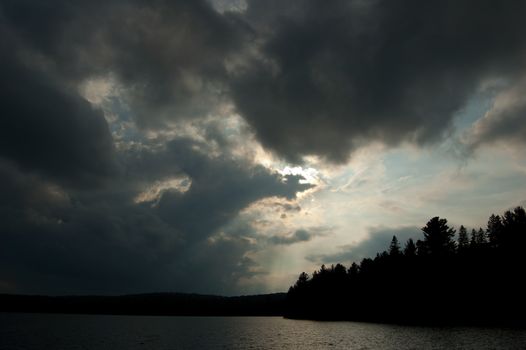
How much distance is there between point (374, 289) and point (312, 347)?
240 feet

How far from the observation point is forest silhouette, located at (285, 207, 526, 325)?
84.4m

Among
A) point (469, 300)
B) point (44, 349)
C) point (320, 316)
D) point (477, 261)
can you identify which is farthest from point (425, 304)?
point (44, 349)

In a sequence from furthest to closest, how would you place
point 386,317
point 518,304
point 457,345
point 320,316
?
1. point 320,316
2. point 386,317
3. point 518,304
4. point 457,345

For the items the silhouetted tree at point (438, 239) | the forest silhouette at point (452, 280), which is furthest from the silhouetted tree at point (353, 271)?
the silhouetted tree at point (438, 239)

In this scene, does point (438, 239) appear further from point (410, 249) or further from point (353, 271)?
point (353, 271)

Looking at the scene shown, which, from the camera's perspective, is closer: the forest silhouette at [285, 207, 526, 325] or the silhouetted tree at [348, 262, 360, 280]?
the forest silhouette at [285, 207, 526, 325]

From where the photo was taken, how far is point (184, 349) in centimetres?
5844

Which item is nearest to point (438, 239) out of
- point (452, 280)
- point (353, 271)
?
point (452, 280)

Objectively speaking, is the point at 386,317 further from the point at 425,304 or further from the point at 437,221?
the point at 437,221

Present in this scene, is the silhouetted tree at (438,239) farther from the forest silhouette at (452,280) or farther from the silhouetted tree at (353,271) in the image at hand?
the silhouetted tree at (353,271)

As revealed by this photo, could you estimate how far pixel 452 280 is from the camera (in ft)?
305

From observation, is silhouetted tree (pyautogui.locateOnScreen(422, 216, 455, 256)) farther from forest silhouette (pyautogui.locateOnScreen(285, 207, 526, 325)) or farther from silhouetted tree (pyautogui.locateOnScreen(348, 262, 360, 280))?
silhouetted tree (pyautogui.locateOnScreen(348, 262, 360, 280))

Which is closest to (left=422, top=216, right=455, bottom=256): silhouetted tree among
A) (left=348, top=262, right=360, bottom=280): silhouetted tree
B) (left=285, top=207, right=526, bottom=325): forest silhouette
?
(left=285, top=207, right=526, bottom=325): forest silhouette

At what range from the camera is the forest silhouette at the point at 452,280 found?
3322 inches
